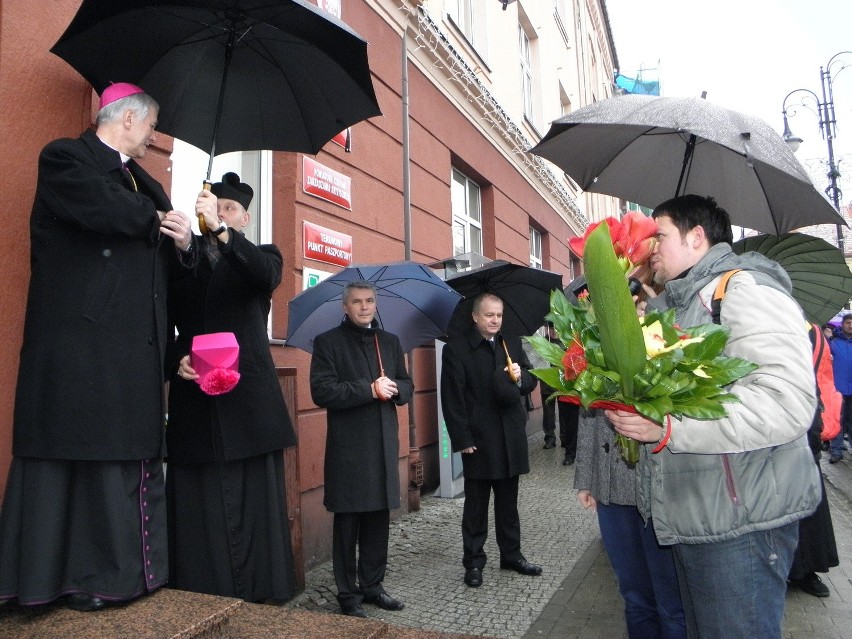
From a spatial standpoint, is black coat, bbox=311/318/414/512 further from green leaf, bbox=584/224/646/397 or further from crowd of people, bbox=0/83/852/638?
green leaf, bbox=584/224/646/397

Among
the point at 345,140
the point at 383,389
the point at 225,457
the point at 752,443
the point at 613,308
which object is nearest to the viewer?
the point at 613,308

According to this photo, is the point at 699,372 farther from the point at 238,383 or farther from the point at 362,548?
the point at 362,548

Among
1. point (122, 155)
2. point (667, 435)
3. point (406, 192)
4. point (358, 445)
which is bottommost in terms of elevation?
point (358, 445)

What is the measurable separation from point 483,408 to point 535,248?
906cm

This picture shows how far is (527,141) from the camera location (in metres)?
11.5

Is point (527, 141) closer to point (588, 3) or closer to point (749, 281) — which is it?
point (749, 281)

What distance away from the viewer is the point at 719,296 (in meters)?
1.97

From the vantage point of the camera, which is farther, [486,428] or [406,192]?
[406,192]

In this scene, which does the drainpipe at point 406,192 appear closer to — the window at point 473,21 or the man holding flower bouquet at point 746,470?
the window at point 473,21

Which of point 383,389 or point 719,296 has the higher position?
point 719,296

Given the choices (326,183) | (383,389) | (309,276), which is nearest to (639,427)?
(383,389)

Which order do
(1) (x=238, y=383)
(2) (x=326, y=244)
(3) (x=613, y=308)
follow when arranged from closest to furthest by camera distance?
1. (3) (x=613, y=308)
2. (1) (x=238, y=383)
3. (2) (x=326, y=244)

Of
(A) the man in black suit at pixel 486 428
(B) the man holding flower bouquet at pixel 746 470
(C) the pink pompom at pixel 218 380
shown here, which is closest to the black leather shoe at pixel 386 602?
(A) the man in black suit at pixel 486 428

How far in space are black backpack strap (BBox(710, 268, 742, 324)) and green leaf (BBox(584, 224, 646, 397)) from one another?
1.45 ft
